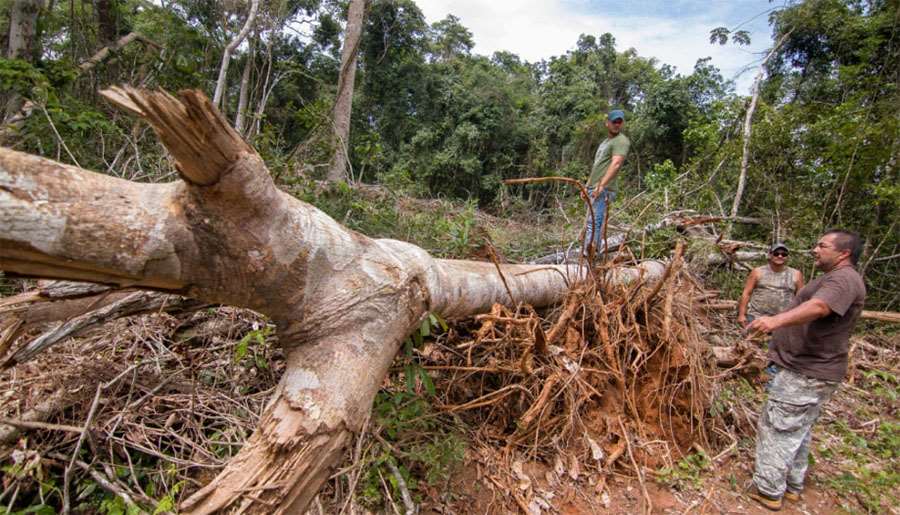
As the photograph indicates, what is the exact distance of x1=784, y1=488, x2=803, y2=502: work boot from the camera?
258 centimetres

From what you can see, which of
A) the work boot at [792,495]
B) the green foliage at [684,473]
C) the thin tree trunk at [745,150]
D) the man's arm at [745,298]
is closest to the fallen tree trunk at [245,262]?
the green foliage at [684,473]

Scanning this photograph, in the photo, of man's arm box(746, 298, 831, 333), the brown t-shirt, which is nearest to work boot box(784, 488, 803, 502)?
the brown t-shirt

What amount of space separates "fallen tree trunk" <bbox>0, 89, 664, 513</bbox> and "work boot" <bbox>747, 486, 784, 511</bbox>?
96.3 inches

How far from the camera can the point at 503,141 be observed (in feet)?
54.9

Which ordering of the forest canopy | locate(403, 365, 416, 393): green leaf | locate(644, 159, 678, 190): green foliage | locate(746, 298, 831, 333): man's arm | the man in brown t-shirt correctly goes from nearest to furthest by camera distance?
locate(403, 365, 416, 393): green leaf < locate(746, 298, 831, 333): man's arm < the man in brown t-shirt < the forest canopy < locate(644, 159, 678, 190): green foliage

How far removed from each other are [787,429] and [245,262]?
3120 millimetres

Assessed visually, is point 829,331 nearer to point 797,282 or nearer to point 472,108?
point 797,282

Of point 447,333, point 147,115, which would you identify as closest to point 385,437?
point 447,333

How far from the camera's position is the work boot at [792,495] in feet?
8.48

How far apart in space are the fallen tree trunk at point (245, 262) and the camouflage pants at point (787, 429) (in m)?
2.38

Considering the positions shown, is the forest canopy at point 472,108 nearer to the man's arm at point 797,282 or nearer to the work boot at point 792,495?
the man's arm at point 797,282

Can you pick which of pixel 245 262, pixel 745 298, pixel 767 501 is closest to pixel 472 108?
pixel 745 298

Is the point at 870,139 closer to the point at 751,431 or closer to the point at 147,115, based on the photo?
the point at 751,431

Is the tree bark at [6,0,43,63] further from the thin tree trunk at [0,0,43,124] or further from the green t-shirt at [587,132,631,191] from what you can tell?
the green t-shirt at [587,132,631,191]
